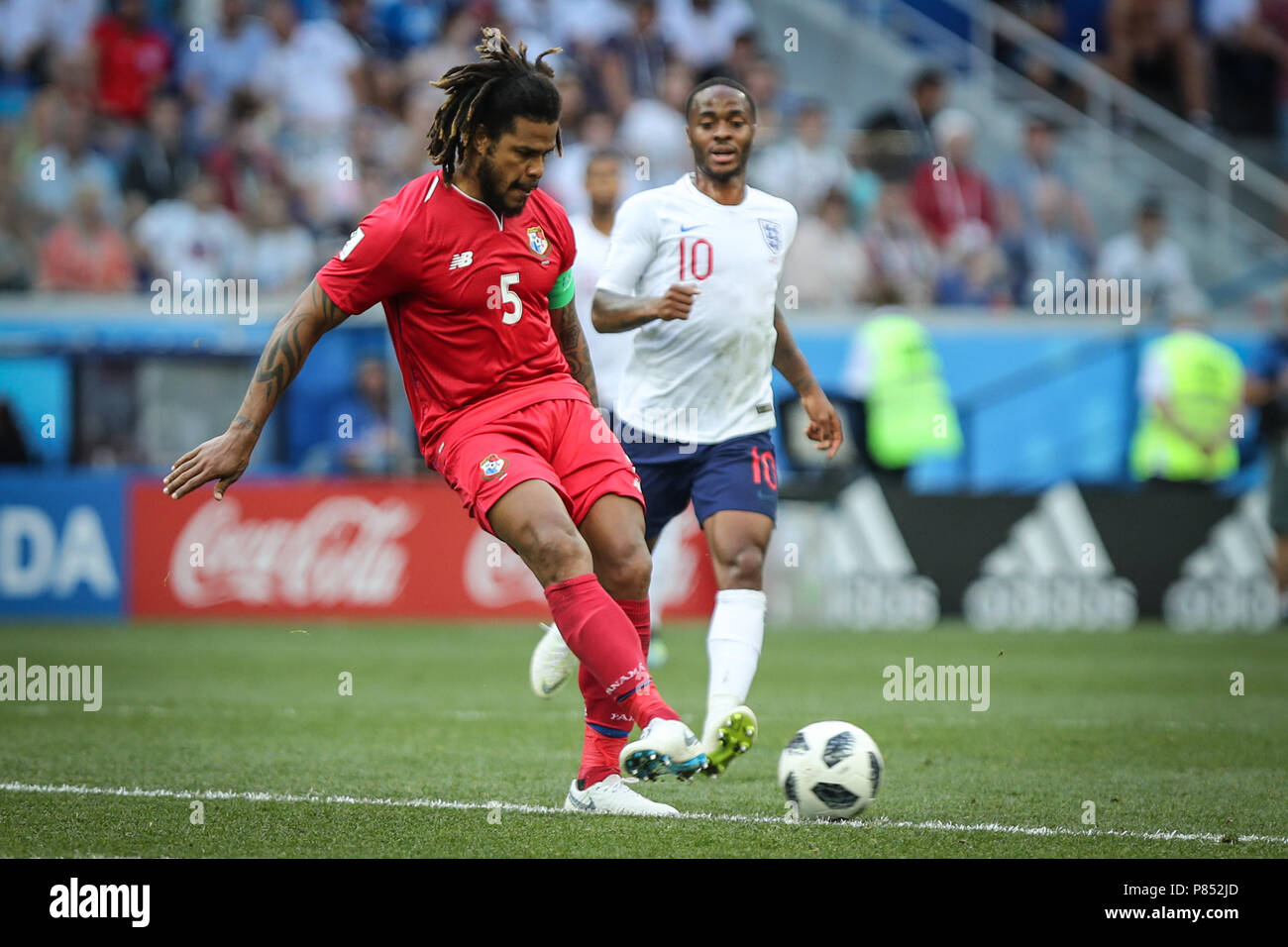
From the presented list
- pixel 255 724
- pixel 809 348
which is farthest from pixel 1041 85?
pixel 255 724

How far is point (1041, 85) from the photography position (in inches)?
799

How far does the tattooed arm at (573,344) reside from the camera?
6539 mm

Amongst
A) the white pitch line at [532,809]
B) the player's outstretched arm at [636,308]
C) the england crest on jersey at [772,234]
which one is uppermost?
the england crest on jersey at [772,234]

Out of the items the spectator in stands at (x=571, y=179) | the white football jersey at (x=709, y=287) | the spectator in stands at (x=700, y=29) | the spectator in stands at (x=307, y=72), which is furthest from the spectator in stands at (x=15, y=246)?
the white football jersey at (x=709, y=287)

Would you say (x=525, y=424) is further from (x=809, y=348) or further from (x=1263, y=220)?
(x=1263, y=220)

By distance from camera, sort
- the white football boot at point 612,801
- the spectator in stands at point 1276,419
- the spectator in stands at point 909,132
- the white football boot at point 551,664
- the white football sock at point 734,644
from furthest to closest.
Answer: the spectator in stands at point 909,132
the spectator in stands at point 1276,419
the white football boot at point 551,664
the white football sock at point 734,644
the white football boot at point 612,801

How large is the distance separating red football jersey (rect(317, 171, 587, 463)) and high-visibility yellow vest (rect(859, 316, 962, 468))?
9.68 m

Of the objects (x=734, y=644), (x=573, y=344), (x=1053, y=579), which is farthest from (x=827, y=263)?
(x=573, y=344)

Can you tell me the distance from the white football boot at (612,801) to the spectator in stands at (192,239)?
445 inches

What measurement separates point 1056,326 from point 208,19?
353 inches

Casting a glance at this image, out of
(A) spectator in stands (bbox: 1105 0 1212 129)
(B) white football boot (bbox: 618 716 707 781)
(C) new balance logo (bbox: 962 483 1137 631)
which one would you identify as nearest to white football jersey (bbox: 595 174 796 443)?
(B) white football boot (bbox: 618 716 707 781)

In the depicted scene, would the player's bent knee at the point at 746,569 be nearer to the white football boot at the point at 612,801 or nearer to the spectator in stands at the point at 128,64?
the white football boot at the point at 612,801

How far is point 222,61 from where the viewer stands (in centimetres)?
1817

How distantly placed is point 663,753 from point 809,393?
2.51 m
